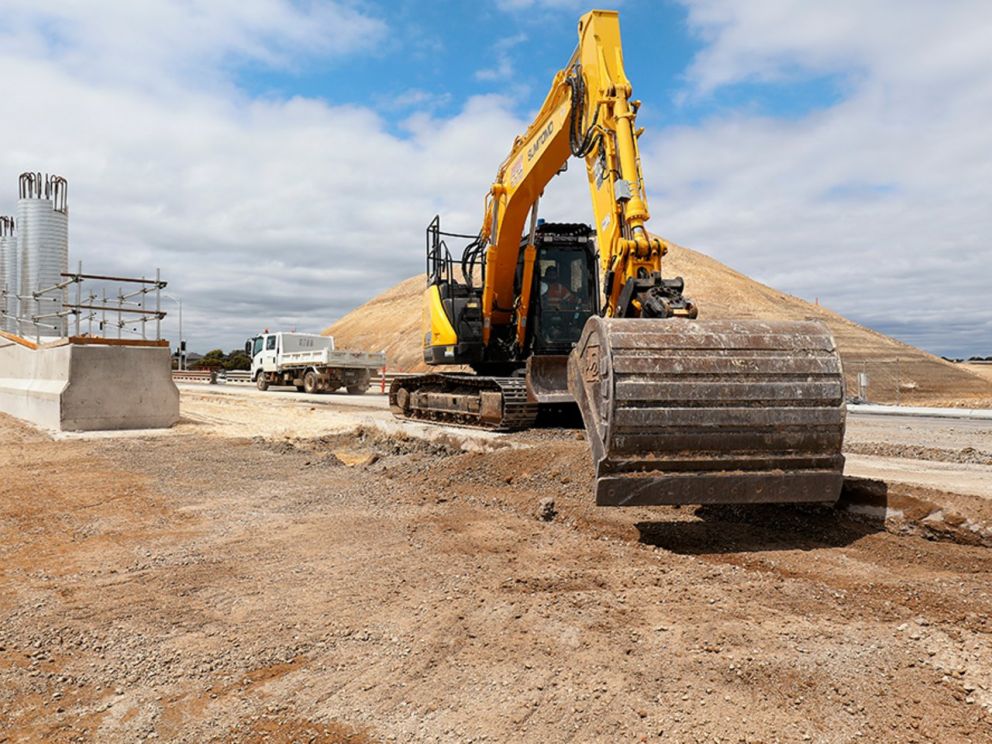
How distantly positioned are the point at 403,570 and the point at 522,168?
7.12 metres

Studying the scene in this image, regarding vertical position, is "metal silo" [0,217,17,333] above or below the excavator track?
above

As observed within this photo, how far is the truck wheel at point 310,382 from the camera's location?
88.2 feet

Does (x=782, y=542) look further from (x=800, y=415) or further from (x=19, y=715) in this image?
(x=19, y=715)

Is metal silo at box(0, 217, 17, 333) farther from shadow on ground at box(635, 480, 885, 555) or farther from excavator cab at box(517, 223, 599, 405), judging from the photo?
shadow on ground at box(635, 480, 885, 555)

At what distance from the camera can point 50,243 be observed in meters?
15.9

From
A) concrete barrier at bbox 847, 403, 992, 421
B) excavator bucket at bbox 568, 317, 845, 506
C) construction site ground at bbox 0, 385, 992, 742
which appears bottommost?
construction site ground at bbox 0, 385, 992, 742

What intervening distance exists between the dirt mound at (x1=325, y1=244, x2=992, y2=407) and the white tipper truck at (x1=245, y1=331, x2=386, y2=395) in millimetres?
15395

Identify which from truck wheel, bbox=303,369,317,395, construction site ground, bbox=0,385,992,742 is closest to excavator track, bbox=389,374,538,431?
construction site ground, bbox=0,385,992,742

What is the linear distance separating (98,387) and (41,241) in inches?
230

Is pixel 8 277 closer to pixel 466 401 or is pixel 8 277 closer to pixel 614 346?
pixel 466 401

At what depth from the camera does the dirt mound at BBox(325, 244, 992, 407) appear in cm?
2820

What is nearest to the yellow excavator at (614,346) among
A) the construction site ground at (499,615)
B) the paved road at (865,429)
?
the construction site ground at (499,615)

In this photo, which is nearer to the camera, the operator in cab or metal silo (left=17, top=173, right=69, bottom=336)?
the operator in cab

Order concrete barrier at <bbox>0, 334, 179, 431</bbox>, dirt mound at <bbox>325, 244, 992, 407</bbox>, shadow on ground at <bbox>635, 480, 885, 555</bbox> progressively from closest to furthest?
shadow on ground at <bbox>635, 480, 885, 555</bbox> → concrete barrier at <bbox>0, 334, 179, 431</bbox> → dirt mound at <bbox>325, 244, 992, 407</bbox>
